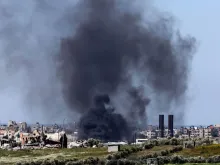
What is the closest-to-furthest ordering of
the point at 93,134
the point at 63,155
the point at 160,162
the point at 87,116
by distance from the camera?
the point at 160,162 → the point at 63,155 → the point at 93,134 → the point at 87,116

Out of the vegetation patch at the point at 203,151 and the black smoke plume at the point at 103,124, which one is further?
the black smoke plume at the point at 103,124

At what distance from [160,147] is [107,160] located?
1590cm

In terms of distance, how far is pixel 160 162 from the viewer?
64375 millimetres

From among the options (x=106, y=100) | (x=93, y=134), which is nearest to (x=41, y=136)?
(x=93, y=134)

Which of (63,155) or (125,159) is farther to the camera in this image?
(63,155)

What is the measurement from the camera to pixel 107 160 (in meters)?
66.0

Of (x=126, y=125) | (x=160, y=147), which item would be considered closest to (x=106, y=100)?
(x=126, y=125)

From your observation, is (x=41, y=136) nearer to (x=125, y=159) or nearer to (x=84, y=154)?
(x=84, y=154)

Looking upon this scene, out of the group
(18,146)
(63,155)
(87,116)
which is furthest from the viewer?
(87,116)

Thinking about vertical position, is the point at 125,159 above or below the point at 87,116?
below

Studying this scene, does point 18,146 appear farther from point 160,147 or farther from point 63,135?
point 160,147

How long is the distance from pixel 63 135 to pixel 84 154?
97.9 ft

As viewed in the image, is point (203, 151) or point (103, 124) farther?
point (103, 124)

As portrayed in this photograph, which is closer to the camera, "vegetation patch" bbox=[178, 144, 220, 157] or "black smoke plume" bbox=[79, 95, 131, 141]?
"vegetation patch" bbox=[178, 144, 220, 157]
